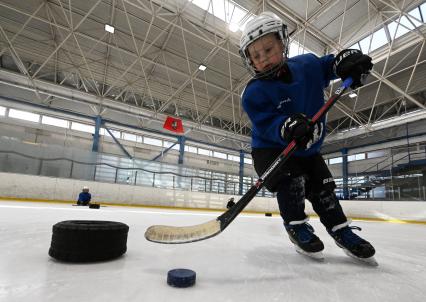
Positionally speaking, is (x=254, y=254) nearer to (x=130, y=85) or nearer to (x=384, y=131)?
(x=130, y=85)

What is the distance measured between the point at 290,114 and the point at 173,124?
9248 millimetres

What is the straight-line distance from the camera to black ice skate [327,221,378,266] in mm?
1079

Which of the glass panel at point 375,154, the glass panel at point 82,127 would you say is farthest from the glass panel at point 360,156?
the glass panel at point 82,127

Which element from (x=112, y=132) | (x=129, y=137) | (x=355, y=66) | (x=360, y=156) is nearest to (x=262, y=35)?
(x=355, y=66)

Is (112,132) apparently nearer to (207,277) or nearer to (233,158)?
(233,158)

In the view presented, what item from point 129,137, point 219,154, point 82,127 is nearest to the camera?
point 82,127

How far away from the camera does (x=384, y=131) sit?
12516mm

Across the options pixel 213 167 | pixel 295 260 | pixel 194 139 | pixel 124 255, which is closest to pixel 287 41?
pixel 295 260

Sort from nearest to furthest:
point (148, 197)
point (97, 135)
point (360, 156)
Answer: point (148, 197), point (97, 135), point (360, 156)

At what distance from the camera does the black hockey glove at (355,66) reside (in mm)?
1328

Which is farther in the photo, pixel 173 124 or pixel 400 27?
pixel 173 124

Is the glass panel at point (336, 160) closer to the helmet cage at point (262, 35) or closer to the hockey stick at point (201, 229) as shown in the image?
the helmet cage at point (262, 35)

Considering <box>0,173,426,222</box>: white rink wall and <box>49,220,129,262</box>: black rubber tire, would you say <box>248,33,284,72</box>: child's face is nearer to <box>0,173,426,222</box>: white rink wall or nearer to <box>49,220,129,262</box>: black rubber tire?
<box>49,220,129,262</box>: black rubber tire

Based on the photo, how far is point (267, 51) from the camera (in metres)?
→ 1.32
